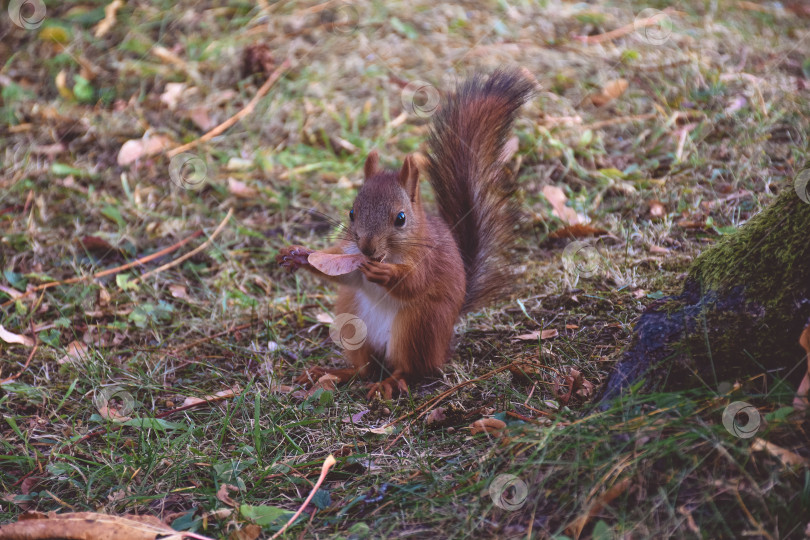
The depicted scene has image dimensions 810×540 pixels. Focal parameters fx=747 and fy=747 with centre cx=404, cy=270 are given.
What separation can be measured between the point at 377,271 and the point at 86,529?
3.02ft

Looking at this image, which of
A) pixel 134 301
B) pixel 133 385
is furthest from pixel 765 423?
pixel 134 301

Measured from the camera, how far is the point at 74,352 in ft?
7.78

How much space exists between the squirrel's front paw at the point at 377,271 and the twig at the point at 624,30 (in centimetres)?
244

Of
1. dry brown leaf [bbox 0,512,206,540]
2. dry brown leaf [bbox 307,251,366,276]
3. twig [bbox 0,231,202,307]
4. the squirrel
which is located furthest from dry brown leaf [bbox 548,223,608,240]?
dry brown leaf [bbox 0,512,206,540]

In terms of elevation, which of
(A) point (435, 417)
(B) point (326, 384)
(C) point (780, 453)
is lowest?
(B) point (326, 384)

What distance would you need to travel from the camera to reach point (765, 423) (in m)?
1.33

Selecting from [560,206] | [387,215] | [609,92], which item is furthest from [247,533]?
[609,92]

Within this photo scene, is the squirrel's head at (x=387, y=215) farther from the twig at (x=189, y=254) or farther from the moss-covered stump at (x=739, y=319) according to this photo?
the twig at (x=189, y=254)

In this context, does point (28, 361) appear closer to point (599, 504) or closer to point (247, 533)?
point (247, 533)

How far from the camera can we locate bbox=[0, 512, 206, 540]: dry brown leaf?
1.44m

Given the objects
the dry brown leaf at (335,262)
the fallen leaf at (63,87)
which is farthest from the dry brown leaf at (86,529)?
the fallen leaf at (63,87)

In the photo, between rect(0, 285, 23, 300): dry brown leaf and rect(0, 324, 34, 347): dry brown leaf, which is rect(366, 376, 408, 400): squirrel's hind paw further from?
rect(0, 285, 23, 300): dry brown leaf

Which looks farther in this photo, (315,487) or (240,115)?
(240,115)

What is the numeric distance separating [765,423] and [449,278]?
3.31ft
